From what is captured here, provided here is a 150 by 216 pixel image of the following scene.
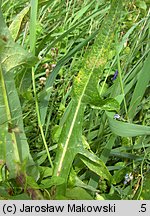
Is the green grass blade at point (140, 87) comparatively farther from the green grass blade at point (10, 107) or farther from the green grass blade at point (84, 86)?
the green grass blade at point (10, 107)

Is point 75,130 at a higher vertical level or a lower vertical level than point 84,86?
lower

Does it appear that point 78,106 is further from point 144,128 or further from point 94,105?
point 144,128

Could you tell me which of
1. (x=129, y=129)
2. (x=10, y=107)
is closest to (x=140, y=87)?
(x=129, y=129)

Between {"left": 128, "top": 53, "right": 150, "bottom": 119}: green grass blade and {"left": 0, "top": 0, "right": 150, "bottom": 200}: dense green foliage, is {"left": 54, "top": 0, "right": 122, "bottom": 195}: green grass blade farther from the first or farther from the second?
{"left": 128, "top": 53, "right": 150, "bottom": 119}: green grass blade

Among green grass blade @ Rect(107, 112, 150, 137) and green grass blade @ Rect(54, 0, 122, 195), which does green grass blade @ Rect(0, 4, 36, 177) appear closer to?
green grass blade @ Rect(54, 0, 122, 195)

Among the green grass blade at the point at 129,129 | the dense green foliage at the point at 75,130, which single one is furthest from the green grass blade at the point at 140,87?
the green grass blade at the point at 129,129

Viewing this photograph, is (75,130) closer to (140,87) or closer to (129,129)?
(129,129)

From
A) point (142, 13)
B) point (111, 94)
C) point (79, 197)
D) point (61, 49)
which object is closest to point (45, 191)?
point (79, 197)

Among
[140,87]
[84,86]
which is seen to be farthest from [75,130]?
[140,87]

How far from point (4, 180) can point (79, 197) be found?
0.19 meters

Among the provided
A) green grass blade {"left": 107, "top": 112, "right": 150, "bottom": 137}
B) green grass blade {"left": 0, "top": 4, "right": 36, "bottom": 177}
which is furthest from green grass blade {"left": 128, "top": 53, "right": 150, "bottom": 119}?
green grass blade {"left": 0, "top": 4, "right": 36, "bottom": 177}

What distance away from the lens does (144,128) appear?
1.23 meters

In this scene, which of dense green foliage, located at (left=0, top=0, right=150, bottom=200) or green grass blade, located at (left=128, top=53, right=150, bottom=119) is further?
green grass blade, located at (left=128, top=53, right=150, bottom=119)

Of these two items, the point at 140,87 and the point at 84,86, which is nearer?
the point at 84,86
